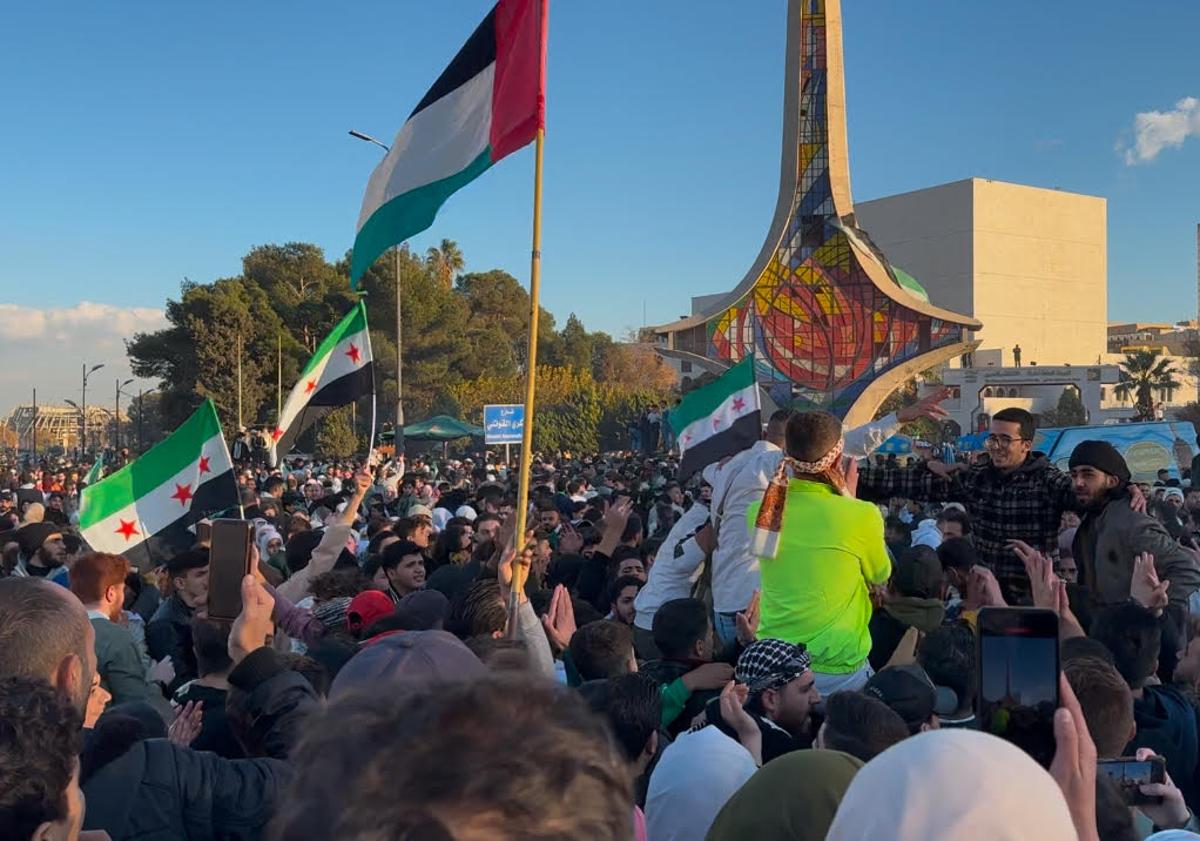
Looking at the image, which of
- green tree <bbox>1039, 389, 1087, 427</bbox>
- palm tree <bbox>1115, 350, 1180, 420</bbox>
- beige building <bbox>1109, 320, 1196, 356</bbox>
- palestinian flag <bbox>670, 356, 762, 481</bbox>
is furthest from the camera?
beige building <bbox>1109, 320, 1196, 356</bbox>

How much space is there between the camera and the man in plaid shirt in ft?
17.2

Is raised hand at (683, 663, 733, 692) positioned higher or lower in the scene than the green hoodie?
lower

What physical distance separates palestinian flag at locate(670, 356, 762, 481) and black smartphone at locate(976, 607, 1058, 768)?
310 inches

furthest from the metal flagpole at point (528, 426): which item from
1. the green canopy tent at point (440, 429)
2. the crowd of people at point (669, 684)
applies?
the green canopy tent at point (440, 429)

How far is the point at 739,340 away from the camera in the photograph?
51.2 metres

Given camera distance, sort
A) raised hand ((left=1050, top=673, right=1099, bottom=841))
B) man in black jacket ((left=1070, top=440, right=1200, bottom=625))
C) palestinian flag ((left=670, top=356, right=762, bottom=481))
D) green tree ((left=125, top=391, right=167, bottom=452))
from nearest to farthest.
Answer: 1. raised hand ((left=1050, top=673, right=1099, bottom=841))
2. man in black jacket ((left=1070, top=440, right=1200, bottom=625))
3. palestinian flag ((left=670, top=356, right=762, bottom=481))
4. green tree ((left=125, top=391, right=167, bottom=452))

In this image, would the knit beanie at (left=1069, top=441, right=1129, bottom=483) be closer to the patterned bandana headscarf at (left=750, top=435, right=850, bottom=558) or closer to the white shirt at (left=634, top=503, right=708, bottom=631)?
the patterned bandana headscarf at (left=750, top=435, right=850, bottom=558)

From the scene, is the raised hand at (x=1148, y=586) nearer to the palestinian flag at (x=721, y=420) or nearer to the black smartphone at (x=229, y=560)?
the black smartphone at (x=229, y=560)

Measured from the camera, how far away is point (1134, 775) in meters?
2.80

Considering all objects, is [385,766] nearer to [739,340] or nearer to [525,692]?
[525,692]

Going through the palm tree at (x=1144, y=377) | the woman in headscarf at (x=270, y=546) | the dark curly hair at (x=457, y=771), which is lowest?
the woman in headscarf at (x=270, y=546)

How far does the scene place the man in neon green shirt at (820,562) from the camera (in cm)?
423

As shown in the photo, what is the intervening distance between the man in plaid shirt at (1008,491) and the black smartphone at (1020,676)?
294 cm

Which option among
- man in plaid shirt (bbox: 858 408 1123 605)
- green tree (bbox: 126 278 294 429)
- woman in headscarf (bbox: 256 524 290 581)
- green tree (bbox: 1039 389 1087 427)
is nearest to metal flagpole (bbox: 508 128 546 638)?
man in plaid shirt (bbox: 858 408 1123 605)
